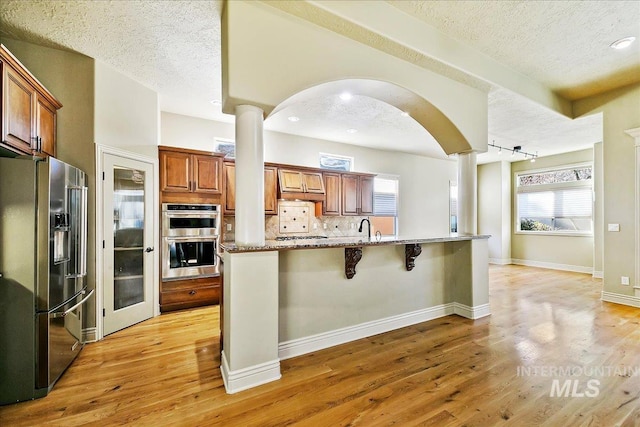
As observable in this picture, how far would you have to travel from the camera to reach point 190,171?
409 cm

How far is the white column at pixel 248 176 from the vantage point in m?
2.27

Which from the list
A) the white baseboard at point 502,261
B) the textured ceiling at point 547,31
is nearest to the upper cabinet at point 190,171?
the textured ceiling at point 547,31

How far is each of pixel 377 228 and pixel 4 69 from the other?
6.38 metres

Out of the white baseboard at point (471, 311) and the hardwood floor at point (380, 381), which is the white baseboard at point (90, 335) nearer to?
the hardwood floor at point (380, 381)

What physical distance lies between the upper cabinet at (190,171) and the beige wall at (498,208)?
7498 mm

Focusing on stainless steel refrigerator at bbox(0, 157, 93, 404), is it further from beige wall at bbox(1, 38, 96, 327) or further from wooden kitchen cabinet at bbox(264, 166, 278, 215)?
wooden kitchen cabinet at bbox(264, 166, 278, 215)

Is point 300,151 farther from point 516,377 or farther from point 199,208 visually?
point 516,377

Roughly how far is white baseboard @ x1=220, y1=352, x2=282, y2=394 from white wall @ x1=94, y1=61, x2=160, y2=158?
2.87 m

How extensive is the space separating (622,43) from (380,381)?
14.0 feet

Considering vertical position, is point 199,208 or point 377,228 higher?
point 199,208

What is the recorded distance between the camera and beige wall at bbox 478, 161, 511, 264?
7.83 metres

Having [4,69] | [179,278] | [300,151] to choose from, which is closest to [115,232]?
[179,278]

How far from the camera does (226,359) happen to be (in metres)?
2.27

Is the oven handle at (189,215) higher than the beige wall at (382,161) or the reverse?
the reverse
